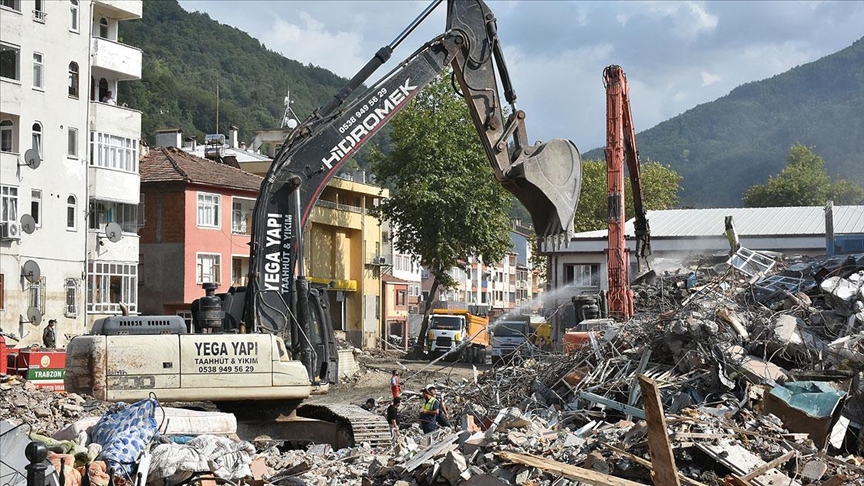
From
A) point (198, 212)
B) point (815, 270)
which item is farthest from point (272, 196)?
point (198, 212)

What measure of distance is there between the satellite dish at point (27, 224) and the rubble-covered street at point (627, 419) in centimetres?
1440

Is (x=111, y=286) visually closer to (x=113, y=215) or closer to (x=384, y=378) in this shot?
(x=113, y=215)

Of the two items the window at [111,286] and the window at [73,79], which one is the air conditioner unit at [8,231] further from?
the window at [73,79]

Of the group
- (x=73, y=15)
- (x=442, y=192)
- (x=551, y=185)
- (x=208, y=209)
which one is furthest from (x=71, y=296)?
(x=551, y=185)

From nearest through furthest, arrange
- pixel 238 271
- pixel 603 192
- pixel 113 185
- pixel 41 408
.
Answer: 1. pixel 41 408
2. pixel 113 185
3. pixel 238 271
4. pixel 603 192

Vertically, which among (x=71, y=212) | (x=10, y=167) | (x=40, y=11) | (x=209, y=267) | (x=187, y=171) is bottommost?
(x=209, y=267)

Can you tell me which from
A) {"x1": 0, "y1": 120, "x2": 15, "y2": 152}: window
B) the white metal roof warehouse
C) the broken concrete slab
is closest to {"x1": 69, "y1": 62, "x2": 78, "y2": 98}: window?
{"x1": 0, "y1": 120, "x2": 15, "y2": 152}: window

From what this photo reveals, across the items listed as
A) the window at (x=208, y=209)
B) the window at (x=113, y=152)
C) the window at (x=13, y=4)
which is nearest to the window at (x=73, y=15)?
the window at (x=13, y=4)

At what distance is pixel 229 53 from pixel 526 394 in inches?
5688

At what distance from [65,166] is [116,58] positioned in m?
4.79

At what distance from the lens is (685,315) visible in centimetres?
1656

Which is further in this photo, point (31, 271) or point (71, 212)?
point (71, 212)

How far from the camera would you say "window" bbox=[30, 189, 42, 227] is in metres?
35.7

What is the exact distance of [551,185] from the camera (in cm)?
1653
